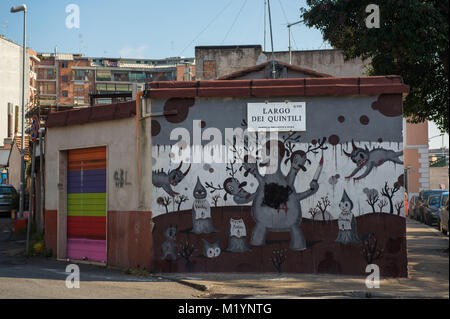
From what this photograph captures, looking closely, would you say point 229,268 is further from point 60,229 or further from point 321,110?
point 60,229

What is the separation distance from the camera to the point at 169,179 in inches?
449

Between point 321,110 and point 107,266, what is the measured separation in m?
5.77

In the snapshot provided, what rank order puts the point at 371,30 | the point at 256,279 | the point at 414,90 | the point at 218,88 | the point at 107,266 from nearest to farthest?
the point at 256,279
the point at 218,88
the point at 107,266
the point at 371,30
the point at 414,90

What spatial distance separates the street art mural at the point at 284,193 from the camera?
430 inches

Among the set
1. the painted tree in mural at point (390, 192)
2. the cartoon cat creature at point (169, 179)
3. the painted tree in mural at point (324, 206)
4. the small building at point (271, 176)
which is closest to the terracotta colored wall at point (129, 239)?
the small building at point (271, 176)

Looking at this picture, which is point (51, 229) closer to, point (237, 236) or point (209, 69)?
point (237, 236)

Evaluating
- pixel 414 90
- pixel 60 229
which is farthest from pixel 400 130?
pixel 60 229

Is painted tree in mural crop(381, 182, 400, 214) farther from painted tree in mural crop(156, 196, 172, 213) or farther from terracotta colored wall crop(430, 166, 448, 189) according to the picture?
terracotta colored wall crop(430, 166, 448, 189)

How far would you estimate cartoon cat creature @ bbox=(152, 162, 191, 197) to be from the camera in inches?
448

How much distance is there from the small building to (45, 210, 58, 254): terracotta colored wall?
3118 mm

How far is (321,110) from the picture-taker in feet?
36.5

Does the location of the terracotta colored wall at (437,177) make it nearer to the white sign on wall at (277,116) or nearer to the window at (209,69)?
the window at (209,69)

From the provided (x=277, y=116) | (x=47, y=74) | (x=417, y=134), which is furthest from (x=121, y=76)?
(x=277, y=116)

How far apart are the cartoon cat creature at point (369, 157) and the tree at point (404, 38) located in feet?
11.7
